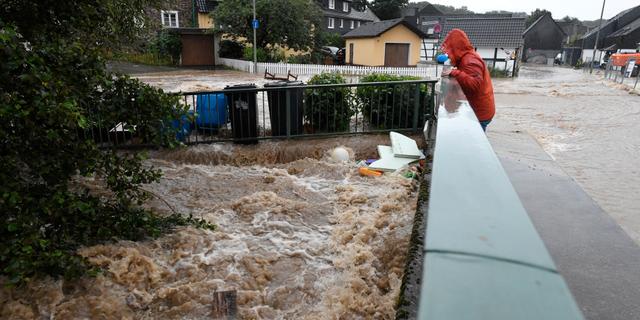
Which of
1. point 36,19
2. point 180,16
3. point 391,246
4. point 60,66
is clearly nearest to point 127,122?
point 60,66

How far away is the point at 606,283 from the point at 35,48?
440 centimetres

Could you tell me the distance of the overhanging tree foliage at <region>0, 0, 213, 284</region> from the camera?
3.16 m

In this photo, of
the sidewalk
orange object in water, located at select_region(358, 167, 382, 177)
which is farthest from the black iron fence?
the sidewalk

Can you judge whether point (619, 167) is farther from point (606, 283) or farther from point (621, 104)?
point (621, 104)

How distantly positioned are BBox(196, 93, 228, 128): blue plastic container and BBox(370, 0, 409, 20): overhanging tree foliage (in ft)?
199

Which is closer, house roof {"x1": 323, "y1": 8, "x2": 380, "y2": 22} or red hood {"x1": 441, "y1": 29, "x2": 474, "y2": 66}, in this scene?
red hood {"x1": 441, "y1": 29, "x2": 474, "y2": 66}

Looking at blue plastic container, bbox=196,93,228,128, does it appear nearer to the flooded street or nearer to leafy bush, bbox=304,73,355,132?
leafy bush, bbox=304,73,355,132

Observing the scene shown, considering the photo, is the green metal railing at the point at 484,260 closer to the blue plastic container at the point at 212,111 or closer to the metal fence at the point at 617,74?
the blue plastic container at the point at 212,111

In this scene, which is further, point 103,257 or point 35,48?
point 103,257

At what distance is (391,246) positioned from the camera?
4.58 meters

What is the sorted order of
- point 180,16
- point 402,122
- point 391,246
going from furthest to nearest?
point 180,16 → point 402,122 → point 391,246

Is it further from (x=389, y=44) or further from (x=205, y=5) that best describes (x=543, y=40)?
(x=205, y=5)

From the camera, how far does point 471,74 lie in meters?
5.14

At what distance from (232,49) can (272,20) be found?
18.3 ft
